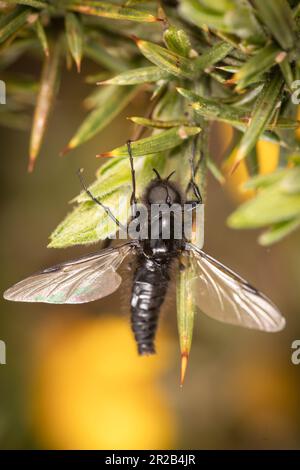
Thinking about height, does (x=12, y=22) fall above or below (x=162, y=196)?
above

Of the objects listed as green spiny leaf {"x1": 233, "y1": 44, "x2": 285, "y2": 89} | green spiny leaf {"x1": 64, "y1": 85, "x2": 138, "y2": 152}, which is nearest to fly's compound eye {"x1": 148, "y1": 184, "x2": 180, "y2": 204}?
green spiny leaf {"x1": 64, "y1": 85, "x2": 138, "y2": 152}

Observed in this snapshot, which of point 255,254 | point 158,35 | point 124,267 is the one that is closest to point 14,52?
point 158,35

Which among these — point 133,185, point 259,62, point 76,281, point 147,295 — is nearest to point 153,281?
point 147,295

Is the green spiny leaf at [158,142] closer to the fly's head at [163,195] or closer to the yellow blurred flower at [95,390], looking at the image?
the fly's head at [163,195]

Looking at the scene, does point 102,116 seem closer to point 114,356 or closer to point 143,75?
point 143,75
